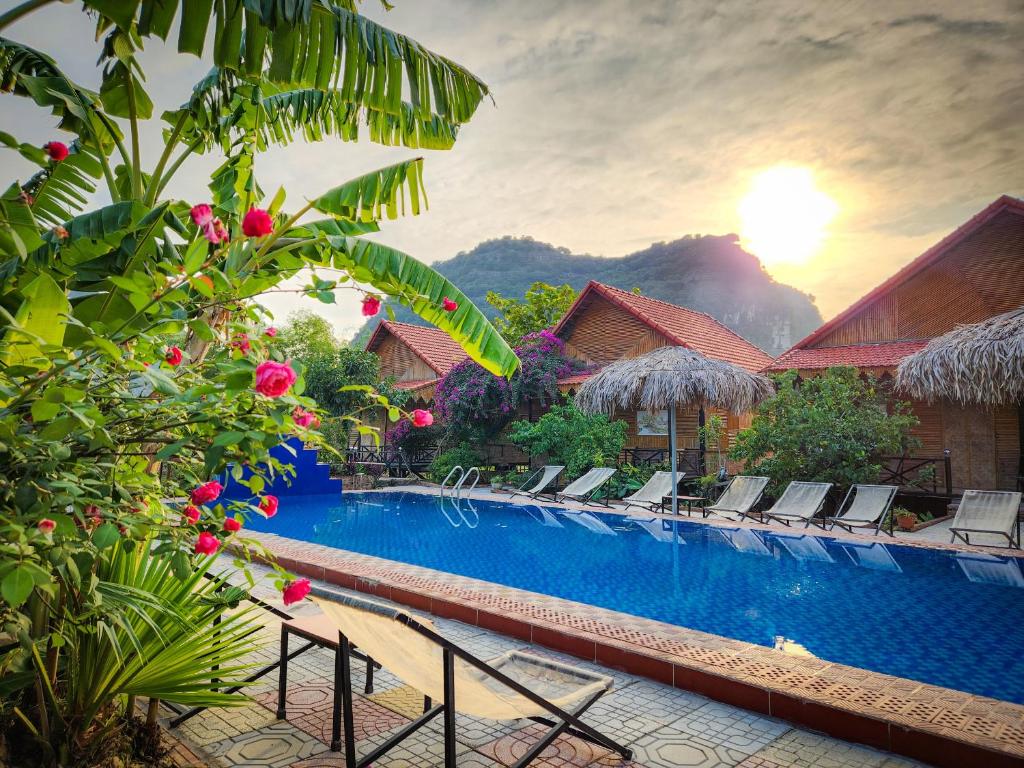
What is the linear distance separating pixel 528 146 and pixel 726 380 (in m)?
6.70

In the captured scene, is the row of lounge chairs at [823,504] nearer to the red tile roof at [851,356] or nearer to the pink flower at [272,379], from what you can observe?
the red tile roof at [851,356]

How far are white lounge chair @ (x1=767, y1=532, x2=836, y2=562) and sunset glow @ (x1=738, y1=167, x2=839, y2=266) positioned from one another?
30.1 feet

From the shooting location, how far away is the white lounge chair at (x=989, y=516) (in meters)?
8.36

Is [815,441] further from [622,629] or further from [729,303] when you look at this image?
[729,303]

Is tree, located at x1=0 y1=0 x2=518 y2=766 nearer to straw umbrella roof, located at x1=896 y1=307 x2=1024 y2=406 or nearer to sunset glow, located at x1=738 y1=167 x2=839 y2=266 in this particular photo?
straw umbrella roof, located at x1=896 y1=307 x2=1024 y2=406

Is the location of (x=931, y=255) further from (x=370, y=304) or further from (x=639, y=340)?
(x=370, y=304)

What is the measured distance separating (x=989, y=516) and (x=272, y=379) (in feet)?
33.7

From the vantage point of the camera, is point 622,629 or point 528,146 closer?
A: point 622,629

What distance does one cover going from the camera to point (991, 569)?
7.66 metres

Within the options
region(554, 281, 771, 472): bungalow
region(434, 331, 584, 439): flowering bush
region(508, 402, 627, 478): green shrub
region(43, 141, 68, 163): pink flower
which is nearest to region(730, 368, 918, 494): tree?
region(508, 402, 627, 478): green shrub

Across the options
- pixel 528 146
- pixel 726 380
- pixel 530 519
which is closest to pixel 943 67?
pixel 726 380

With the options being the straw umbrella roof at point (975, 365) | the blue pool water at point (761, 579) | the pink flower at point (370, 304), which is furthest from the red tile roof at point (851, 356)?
the pink flower at point (370, 304)

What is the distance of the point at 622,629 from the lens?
4.93m

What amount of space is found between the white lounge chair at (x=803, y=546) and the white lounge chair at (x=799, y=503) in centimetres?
31
